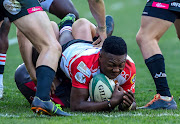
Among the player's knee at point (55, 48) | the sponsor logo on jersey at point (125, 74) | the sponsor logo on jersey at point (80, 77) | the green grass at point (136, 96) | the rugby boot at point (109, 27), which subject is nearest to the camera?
the green grass at point (136, 96)

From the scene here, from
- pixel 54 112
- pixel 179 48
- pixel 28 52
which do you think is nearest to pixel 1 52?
pixel 28 52

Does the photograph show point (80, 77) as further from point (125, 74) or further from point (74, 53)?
point (125, 74)

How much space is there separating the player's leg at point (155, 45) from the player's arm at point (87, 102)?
606 millimetres

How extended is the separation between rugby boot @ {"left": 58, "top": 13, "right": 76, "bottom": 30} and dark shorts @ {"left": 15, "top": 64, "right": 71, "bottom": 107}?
117 cm

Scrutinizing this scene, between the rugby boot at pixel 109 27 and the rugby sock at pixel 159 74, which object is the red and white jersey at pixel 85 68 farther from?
the rugby boot at pixel 109 27

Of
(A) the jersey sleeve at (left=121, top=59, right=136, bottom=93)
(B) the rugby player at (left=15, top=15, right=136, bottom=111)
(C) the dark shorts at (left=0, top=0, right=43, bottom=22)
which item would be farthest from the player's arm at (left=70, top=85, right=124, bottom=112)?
(C) the dark shorts at (left=0, top=0, right=43, bottom=22)

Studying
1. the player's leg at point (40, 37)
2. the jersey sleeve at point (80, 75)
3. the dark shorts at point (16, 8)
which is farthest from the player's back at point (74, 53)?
the dark shorts at point (16, 8)

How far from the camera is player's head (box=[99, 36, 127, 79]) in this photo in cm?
462

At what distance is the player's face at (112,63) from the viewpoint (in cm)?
461

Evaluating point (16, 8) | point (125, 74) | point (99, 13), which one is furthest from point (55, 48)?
point (99, 13)

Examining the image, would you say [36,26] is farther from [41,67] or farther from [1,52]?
[1,52]

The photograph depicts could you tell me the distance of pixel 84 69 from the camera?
476cm

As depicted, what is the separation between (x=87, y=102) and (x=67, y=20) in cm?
243

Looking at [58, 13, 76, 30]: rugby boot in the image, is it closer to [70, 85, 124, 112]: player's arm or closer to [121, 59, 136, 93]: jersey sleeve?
[121, 59, 136, 93]: jersey sleeve
